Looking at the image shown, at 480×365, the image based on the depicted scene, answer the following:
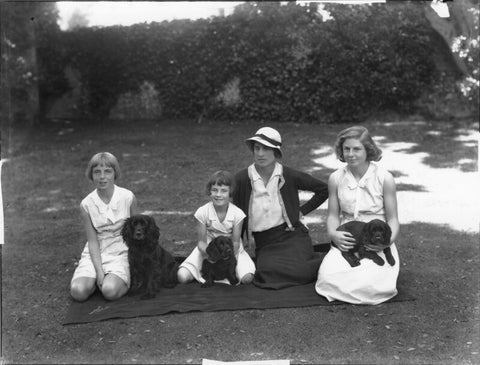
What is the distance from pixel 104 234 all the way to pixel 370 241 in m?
2.35

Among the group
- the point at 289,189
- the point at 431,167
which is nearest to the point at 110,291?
the point at 289,189

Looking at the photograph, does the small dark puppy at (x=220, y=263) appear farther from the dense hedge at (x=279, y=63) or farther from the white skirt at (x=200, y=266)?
the dense hedge at (x=279, y=63)

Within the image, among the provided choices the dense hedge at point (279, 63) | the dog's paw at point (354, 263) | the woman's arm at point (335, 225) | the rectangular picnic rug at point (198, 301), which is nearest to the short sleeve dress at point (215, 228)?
the rectangular picnic rug at point (198, 301)

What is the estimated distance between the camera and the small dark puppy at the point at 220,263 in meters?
5.27

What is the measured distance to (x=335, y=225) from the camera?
18.1 ft

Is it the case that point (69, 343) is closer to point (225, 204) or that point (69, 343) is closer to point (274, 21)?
point (225, 204)

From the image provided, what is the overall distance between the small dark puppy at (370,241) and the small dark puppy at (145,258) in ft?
5.24

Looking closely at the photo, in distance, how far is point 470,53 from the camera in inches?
436

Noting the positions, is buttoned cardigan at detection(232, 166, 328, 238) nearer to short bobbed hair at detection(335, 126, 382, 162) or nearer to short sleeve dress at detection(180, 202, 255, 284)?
short sleeve dress at detection(180, 202, 255, 284)

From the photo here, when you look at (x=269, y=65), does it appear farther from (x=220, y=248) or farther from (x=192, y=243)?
(x=220, y=248)

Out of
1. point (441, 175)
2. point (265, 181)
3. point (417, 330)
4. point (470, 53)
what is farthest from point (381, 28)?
point (417, 330)

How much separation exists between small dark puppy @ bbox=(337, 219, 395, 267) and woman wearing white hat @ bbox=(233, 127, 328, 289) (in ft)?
1.60

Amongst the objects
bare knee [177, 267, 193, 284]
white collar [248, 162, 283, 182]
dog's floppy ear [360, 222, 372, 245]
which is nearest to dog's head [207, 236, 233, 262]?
bare knee [177, 267, 193, 284]

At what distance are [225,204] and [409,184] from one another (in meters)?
4.04
